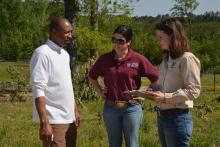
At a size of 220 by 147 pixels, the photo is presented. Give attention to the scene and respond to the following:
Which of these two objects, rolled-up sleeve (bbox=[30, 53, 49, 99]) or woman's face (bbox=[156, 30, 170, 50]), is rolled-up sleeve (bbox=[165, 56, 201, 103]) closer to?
woman's face (bbox=[156, 30, 170, 50])

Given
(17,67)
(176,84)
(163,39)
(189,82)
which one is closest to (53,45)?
(163,39)

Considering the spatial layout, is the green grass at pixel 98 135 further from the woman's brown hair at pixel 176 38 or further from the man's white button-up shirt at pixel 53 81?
the woman's brown hair at pixel 176 38

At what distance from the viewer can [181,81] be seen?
461 cm

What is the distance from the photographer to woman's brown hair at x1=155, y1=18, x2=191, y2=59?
452 centimetres

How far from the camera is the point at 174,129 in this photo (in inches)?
179

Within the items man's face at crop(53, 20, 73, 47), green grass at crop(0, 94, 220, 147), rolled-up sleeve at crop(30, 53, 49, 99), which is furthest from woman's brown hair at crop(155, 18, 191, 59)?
green grass at crop(0, 94, 220, 147)

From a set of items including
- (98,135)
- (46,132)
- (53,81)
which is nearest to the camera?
(46,132)

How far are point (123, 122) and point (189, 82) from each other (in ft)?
4.93

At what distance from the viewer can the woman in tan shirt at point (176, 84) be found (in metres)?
4.50

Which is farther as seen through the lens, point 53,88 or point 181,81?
point 53,88

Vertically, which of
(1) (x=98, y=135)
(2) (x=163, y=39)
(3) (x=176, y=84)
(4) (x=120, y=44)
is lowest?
(1) (x=98, y=135)

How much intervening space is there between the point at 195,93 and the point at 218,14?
558 feet

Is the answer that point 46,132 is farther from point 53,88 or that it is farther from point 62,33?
point 62,33

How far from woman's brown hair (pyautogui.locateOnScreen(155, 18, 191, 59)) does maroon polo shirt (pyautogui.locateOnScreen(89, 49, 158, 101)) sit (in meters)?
1.24
